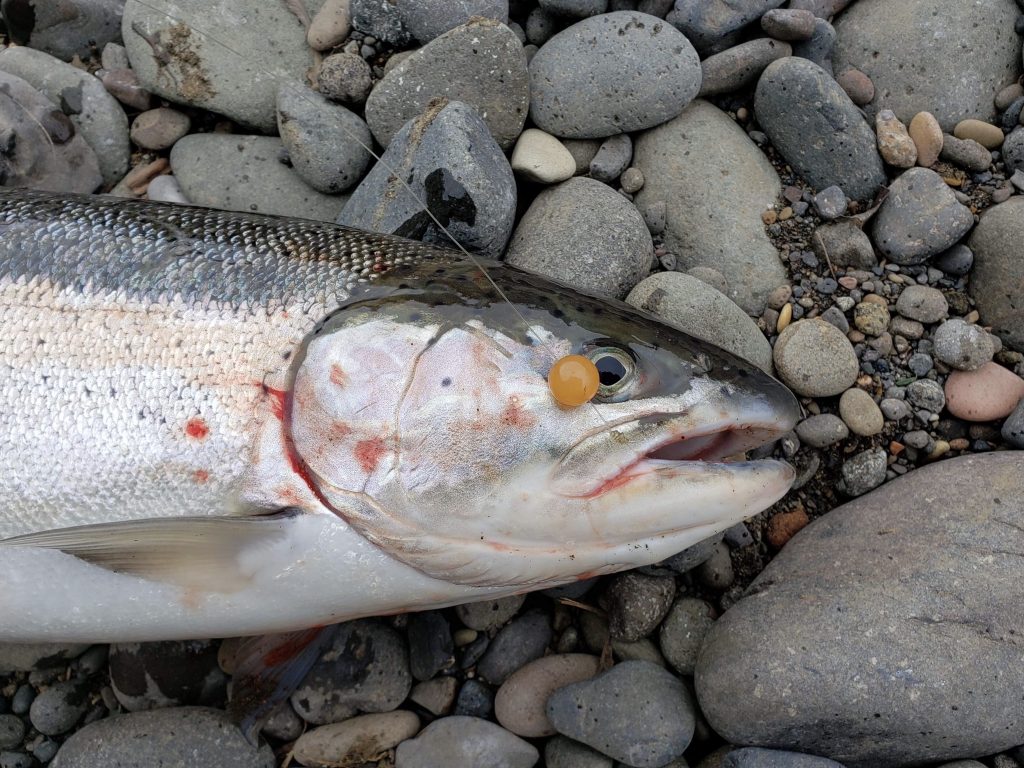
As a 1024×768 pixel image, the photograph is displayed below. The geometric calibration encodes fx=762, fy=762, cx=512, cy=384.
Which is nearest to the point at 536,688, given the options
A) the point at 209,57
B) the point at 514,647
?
the point at 514,647

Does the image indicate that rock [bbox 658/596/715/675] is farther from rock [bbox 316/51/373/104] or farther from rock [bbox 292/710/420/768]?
rock [bbox 316/51/373/104]

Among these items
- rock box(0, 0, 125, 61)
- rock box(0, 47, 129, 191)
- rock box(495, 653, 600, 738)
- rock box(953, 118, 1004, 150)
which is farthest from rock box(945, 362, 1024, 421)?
rock box(0, 0, 125, 61)

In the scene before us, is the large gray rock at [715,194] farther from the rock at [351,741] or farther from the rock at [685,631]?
the rock at [351,741]

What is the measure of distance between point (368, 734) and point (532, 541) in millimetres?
1275

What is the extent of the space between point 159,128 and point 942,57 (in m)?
3.71

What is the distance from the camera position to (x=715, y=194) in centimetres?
345

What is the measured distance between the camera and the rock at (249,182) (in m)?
3.50

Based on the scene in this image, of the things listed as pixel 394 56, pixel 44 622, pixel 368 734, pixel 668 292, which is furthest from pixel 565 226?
pixel 44 622

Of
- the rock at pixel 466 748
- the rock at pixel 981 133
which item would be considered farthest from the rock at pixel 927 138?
the rock at pixel 466 748

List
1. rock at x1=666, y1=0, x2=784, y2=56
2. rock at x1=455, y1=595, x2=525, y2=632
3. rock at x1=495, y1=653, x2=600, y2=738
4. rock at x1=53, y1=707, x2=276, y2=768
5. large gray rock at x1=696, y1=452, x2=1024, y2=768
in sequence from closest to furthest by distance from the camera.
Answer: large gray rock at x1=696, y1=452, x2=1024, y2=768
rock at x1=53, y1=707, x2=276, y2=768
rock at x1=495, y1=653, x2=600, y2=738
rock at x1=455, y1=595, x2=525, y2=632
rock at x1=666, y1=0, x2=784, y2=56

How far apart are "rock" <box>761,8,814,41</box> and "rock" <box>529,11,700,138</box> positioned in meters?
A: 0.39

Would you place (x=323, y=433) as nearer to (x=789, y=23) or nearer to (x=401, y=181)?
(x=401, y=181)

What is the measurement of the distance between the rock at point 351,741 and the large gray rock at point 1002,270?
2937 mm

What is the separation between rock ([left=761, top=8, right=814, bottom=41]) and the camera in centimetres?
341
